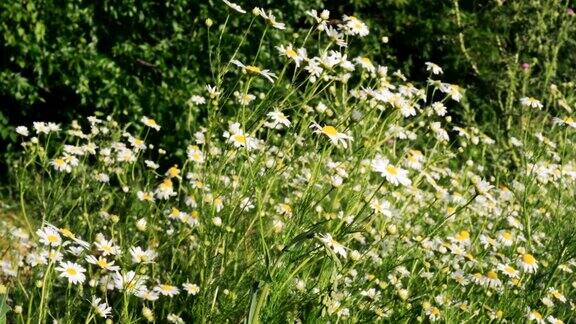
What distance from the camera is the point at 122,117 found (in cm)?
471

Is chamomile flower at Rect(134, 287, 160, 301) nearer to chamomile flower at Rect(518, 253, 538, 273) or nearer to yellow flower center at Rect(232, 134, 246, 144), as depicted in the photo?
yellow flower center at Rect(232, 134, 246, 144)

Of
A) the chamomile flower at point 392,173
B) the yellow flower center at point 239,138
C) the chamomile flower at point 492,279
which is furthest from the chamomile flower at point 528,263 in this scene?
the yellow flower center at point 239,138

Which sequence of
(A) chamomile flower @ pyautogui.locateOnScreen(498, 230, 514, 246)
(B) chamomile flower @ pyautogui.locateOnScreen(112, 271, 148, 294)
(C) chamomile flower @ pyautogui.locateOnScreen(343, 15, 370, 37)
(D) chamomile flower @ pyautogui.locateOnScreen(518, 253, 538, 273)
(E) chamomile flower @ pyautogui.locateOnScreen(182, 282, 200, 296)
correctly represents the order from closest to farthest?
(B) chamomile flower @ pyautogui.locateOnScreen(112, 271, 148, 294), (E) chamomile flower @ pyautogui.locateOnScreen(182, 282, 200, 296), (C) chamomile flower @ pyautogui.locateOnScreen(343, 15, 370, 37), (D) chamomile flower @ pyautogui.locateOnScreen(518, 253, 538, 273), (A) chamomile flower @ pyautogui.locateOnScreen(498, 230, 514, 246)

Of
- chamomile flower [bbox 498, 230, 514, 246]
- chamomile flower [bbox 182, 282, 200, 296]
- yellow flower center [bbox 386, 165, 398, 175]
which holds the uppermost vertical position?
yellow flower center [bbox 386, 165, 398, 175]

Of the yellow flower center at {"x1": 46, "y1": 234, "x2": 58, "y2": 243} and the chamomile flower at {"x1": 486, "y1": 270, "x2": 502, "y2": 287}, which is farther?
the chamomile flower at {"x1": 486, "y1": 270, "x2": 502, "y2": 287}

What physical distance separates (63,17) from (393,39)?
2.68m

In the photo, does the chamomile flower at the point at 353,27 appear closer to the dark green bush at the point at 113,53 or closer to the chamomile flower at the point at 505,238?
the chamomile flower at the point at 505,238

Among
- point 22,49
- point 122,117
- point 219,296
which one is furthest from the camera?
point 122,117

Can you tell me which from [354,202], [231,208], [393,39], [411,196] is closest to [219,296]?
Result: [231,208]

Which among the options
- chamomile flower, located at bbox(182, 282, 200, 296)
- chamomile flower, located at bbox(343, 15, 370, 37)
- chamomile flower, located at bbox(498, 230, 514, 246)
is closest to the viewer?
chamomile flower, located at bbox(182, 282, 200, 296)

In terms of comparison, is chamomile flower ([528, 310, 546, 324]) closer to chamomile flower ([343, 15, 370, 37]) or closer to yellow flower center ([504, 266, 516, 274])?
yellow flower center ([504, 266, 516, 274])

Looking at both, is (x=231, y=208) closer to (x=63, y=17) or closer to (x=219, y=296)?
(x=219, y=296)

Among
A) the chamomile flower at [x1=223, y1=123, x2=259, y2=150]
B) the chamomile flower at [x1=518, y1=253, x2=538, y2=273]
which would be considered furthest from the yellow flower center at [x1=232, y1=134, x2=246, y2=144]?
the chamomile flower at [x1=518, y1=253, x2=538, y2=273]

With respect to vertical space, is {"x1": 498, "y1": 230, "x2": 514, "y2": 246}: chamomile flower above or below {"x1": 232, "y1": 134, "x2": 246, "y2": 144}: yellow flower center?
below
